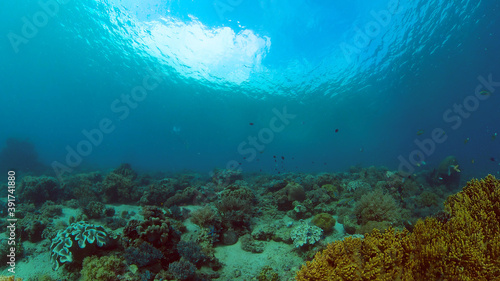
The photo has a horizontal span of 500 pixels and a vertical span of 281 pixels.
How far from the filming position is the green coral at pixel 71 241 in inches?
188

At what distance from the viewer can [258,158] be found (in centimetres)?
3341

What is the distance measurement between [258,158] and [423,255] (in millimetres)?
30220

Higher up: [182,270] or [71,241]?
[71,241]

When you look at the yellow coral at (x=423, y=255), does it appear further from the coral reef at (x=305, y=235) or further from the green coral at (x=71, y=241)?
the green coral at (x=71, y=241)

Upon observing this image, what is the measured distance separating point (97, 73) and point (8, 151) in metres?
19.2

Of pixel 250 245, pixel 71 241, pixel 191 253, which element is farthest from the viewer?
pixel 250 245

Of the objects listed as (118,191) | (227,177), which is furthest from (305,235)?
(227,177)

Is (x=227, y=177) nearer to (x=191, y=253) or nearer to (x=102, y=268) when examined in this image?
(x=191, y=253)

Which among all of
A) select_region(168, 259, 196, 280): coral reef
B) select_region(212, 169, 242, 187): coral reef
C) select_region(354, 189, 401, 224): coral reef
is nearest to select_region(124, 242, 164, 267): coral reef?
select_region(168, 259, 196, 280): coral reef

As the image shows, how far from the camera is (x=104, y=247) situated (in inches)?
206

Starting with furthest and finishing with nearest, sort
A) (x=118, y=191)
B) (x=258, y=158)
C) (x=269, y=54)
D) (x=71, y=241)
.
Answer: (x=258, y=158) < (x=269, y=54) < (x=118, y=191) < (x=71, y=241)

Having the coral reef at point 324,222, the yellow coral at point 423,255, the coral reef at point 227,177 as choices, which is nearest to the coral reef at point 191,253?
the yellow coral at point 423,255

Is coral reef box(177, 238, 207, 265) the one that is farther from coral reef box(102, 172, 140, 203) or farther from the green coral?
coral reef box(102, 172, 140, 203)

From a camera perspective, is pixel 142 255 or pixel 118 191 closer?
pixel 142 255
